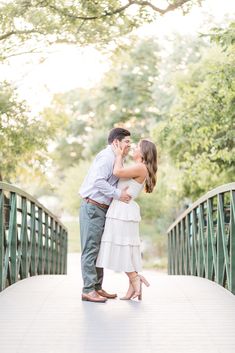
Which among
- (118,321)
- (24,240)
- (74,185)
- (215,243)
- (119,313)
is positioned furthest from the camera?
(74,185)

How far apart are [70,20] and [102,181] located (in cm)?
607

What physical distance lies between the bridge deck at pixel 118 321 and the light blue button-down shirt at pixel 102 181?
98 cm

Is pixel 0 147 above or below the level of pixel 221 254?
above

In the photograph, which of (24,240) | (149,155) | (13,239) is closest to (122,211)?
(149,155)

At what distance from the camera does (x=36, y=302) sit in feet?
22.6

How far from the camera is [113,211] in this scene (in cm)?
710

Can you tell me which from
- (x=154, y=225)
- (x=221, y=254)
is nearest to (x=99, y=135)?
(x=154, y=225)

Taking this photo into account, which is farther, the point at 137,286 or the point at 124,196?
the point at 137,286

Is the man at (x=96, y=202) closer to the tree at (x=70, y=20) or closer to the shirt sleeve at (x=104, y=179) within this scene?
the shirt sleeve at (x=104, y=179)

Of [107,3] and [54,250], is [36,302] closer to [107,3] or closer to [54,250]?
[107,3]

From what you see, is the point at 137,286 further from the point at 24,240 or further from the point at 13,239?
the point at 24,240

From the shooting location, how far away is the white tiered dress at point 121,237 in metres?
7.09

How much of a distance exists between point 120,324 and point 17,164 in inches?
379

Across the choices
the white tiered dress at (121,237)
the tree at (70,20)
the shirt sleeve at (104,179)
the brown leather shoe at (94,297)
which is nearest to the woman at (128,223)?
the white tiered dress at (121,237)
